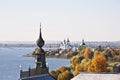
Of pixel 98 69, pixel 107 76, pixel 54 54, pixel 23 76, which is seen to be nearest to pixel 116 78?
pixel 107 76

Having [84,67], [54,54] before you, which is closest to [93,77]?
[84,67]

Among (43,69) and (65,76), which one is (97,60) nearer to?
(65,76)

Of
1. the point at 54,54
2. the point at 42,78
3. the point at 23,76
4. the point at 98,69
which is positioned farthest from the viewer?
the point at 54,54

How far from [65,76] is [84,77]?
1652 cm

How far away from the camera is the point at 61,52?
162 meters

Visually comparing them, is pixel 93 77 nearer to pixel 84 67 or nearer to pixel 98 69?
pixel 98 69

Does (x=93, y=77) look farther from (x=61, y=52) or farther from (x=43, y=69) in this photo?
(x=61, y=52)

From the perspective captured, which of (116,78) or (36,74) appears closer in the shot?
(36,74)

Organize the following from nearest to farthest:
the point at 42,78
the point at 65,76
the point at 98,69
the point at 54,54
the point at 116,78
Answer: the point at 42,78 → the point at 116,78 → the point at 65,76 → the point at 98,69 → the point at 54,54

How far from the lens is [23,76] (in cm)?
2627

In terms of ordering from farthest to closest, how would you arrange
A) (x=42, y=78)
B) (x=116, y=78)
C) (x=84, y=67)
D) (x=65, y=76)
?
(x=84, y=67), (x=65, y=76), (x=116, y=78), (x=42, y=78)

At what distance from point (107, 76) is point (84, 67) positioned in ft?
98.0

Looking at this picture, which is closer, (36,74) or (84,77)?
(36,74)

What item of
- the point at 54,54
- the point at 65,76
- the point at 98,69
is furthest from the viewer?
the point at 54,54
